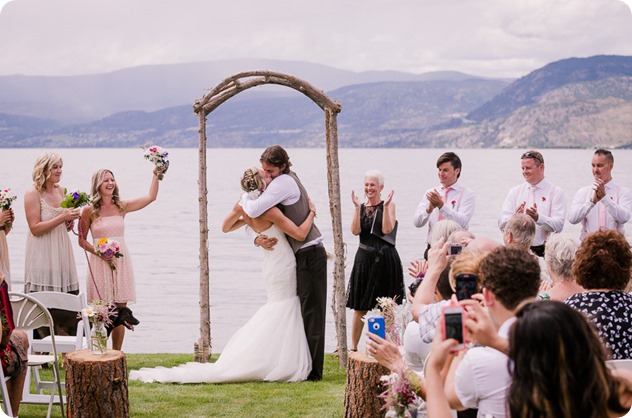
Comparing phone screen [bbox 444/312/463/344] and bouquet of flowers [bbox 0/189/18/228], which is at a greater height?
bouquet of flowers [bbox 0/189/18/228]

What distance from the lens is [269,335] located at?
7.77 meters

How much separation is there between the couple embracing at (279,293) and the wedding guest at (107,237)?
0.72 metres

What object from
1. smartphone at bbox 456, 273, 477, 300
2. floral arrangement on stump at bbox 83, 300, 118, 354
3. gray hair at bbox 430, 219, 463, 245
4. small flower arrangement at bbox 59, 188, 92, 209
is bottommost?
floral arrangement on stump at bbox 83, 300, 118, 354

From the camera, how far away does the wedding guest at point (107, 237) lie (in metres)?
7.98

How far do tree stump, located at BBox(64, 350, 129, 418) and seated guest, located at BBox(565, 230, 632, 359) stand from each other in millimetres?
2977

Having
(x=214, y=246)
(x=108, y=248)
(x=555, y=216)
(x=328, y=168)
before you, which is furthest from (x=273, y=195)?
(x=214, y=246)

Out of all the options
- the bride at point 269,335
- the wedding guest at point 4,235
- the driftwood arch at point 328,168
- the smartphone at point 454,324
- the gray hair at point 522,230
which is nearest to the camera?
the smartphone at point 454,324

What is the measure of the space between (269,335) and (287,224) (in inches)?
37.6

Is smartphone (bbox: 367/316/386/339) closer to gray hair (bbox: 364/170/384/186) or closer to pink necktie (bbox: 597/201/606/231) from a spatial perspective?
gray hair (bbox: 364/170/384/186)

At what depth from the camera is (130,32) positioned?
154 metres

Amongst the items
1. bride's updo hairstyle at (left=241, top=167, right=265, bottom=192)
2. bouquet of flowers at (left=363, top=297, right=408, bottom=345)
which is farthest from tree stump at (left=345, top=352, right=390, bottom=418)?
bride's updo hairstyle at (left=241, top=167, right=265, bottom=192)

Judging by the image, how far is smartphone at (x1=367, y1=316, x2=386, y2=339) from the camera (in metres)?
4.70

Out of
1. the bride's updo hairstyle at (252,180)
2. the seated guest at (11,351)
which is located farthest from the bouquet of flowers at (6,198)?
the seated guest at (11,351)

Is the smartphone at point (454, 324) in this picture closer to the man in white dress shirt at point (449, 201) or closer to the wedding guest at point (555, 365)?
the wedding guest at point (555, 365)
